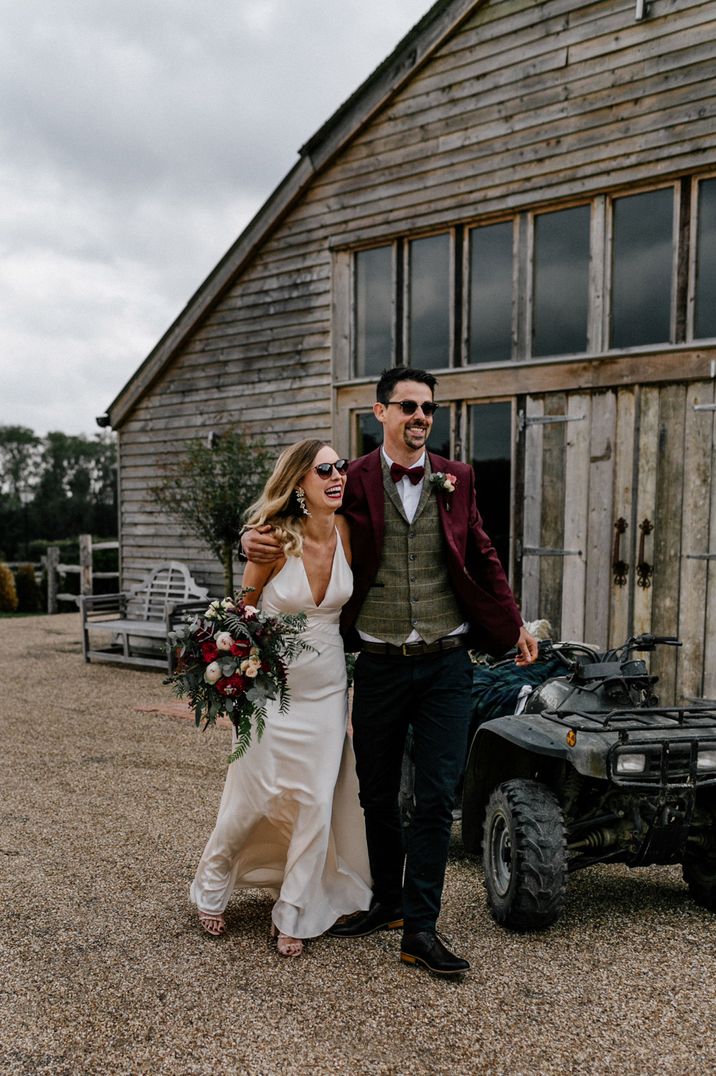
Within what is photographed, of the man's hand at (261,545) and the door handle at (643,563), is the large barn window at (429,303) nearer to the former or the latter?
the door handle at (643,563)

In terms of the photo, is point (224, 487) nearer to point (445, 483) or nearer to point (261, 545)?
point (261, 545)

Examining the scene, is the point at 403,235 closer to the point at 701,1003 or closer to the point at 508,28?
the point at 508,28

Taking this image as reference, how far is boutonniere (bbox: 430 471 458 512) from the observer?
3.42m

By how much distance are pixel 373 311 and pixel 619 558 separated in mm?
3834

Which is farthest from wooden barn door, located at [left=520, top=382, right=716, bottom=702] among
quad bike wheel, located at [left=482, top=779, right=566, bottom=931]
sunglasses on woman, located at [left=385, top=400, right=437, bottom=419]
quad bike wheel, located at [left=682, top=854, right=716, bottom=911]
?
sunglasses on woman, located at [left=385, top=400, right=437, bottom=419]

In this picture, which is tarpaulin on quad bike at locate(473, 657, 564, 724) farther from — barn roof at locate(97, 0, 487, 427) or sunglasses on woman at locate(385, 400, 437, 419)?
barn roof at locate(97, 0, 487, 427)

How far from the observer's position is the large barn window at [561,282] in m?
7.87

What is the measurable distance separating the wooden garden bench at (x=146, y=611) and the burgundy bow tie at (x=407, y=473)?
6.85 m

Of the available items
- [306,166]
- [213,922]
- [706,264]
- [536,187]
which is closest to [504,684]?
[213,922]

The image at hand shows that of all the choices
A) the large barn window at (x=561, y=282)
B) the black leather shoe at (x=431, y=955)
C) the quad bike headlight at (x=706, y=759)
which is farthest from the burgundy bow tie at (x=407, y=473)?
the large barn window at (x=561, y=282)

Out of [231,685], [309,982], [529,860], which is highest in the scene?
[231,685]

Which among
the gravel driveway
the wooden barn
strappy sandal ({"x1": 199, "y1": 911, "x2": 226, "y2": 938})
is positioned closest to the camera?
the gravel driveway

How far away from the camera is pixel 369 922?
11.7 ft

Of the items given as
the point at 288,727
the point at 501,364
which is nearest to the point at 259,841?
the point at 288,727
